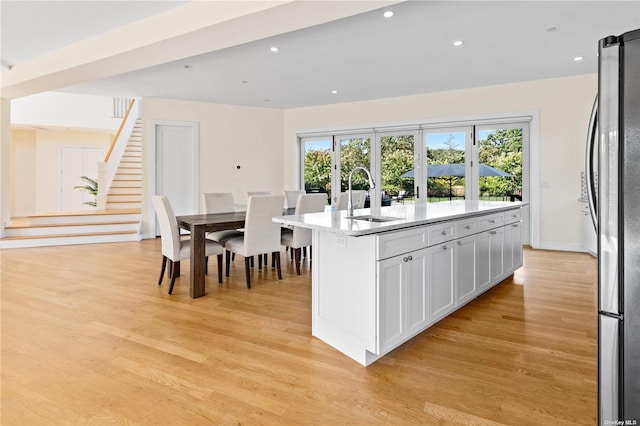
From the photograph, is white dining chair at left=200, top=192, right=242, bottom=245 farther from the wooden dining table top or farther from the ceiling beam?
the ceiling beam

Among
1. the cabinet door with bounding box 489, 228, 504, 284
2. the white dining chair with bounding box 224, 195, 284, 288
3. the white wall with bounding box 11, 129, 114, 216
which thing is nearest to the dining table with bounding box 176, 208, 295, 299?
the white dining chair with bounding box 224, 195, 284, 288

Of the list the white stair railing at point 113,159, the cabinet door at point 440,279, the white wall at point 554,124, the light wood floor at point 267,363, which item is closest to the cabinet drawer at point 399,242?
the cabinet door at point 440,279


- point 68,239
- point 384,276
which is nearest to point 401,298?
point 384,276

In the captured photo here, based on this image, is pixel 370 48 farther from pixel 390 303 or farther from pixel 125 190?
pixel 125 190

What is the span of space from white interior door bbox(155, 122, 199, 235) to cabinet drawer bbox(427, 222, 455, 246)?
19.2ft

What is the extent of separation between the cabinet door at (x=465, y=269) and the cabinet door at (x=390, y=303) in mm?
811

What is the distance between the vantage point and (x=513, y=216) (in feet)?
12.8

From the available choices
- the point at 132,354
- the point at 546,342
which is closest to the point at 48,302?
the point at 132,354

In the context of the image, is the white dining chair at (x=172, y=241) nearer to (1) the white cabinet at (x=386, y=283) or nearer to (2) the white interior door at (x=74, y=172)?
(1) the white cabinet at (x=386, y=283)

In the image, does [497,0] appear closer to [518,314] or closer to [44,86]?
[518,314]

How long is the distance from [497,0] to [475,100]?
10.8 ft

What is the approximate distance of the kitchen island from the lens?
2139 millimetres

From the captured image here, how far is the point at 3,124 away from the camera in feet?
20.5

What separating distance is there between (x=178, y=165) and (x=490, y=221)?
6.03 meters
